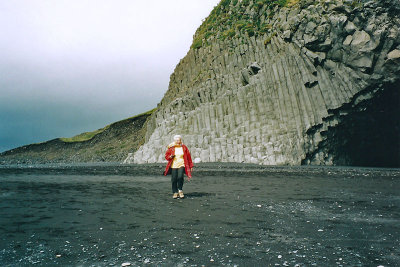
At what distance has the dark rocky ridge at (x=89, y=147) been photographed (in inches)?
3809

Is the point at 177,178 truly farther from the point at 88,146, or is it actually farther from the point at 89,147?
the point at 88,146

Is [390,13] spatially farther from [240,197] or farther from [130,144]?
[130,144]

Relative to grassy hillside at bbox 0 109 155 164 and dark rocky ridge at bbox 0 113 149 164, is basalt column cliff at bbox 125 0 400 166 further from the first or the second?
grassy hillside at bbox 0 109 155 164

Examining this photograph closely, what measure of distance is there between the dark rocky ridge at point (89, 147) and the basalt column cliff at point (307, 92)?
44112mm

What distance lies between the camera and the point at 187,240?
24.4 feet

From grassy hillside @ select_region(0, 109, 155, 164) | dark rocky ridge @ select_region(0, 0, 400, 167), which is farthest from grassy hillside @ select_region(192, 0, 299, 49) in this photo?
grassy hillside @ select_region(0, 109, 155, 164)

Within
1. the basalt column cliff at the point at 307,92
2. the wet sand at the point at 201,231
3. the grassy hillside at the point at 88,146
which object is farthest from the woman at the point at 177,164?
the grassy hillside at the point at 88,146

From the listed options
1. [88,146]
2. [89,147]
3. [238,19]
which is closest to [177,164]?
[238,19]

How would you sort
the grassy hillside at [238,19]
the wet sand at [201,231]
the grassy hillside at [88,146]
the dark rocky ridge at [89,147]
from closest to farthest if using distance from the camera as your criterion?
the wet sand at [201,231], the grassy hillside at [238,19], the dark rocky ridge at [89,147], the grassy hillside at [88,146]

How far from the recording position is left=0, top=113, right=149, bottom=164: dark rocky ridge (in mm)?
96750

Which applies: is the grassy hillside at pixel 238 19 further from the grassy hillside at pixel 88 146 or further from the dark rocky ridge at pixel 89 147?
the grassy hillside at pixel 88 146

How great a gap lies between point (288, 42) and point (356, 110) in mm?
13683

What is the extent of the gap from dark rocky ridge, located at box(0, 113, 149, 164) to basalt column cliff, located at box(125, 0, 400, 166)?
44112 mm

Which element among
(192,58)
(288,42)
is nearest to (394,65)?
(288,42)
